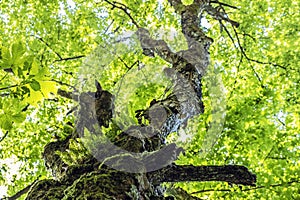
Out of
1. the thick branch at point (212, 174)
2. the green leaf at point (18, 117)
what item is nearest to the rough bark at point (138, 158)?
the thick branch at point (212, 174)

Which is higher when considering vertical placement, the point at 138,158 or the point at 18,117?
the point at 138,158

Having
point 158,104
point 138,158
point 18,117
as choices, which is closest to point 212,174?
point 138,158

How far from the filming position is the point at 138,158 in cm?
310

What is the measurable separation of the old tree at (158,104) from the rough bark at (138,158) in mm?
15

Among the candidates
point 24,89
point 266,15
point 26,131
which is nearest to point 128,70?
point 26,131

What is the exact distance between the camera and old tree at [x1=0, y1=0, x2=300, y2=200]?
3465mm

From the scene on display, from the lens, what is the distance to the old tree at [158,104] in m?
3.46

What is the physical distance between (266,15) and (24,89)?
26.6 feet

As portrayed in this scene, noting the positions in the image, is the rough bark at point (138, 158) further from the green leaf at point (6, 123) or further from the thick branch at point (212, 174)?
the green leaf at point (6, 123)

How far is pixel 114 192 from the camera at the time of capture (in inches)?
102

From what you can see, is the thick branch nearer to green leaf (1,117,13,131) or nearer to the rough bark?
Result: the rough bark

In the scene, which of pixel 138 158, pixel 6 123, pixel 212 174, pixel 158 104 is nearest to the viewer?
pixel 6 123

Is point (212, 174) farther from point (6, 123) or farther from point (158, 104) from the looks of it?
point (6, 123)

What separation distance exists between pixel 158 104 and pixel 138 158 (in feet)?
5.22
